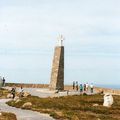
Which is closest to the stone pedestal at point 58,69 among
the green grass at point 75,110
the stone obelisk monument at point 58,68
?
the stone obelisk monument at point 58,68

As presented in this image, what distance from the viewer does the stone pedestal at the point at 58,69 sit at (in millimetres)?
72000

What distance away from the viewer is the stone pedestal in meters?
72.0

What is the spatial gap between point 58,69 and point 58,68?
170 millimetres

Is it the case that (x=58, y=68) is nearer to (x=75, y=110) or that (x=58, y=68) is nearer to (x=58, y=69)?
(x=58, y=69)

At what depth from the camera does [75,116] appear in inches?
1390

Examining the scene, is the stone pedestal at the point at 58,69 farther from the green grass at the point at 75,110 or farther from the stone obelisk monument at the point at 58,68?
the green grass at the point at 75,110

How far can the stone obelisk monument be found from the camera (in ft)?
236

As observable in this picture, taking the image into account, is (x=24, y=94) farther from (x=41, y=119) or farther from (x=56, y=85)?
(x=41, y=119)

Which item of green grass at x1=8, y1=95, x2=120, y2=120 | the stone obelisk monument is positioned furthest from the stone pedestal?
green grass at x1=8, y1=95, x2=120, y2=120

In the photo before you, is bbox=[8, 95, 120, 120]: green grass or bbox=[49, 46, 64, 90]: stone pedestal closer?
bbox=[8, 95, 120, 120]: green grass

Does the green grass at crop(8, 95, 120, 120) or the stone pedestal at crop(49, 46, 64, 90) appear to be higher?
the stone pedestal at crop(49, 46, 64, 90)

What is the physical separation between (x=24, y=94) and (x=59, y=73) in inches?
478

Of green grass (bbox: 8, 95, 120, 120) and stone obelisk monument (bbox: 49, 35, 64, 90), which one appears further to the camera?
stone obelisk monument (bbox: 49, 35, 64, 90)

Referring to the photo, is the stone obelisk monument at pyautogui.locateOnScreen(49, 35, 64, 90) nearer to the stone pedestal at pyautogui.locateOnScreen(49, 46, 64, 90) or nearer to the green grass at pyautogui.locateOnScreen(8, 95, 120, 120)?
the stone pedestal at pyautogui.locateOnScreen(49, 46, 64, 90)
